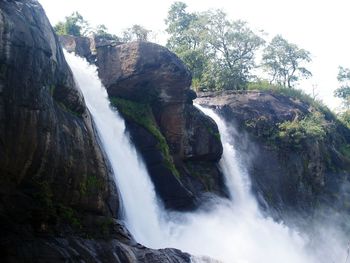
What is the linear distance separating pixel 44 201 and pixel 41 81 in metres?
2.95

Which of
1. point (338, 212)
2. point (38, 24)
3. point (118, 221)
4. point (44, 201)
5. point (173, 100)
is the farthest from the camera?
point (338, 212)

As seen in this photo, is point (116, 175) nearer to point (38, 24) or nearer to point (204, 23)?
point (38, 24)

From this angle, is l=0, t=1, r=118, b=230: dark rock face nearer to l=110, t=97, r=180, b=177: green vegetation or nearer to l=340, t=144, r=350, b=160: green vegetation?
l=110, t=97, r=180, b=177: green vegetation

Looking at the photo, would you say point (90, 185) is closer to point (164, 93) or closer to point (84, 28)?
point (164, 93)

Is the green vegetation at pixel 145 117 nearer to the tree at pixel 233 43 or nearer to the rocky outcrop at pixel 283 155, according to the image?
the rocky outcrop at pixel 283 155

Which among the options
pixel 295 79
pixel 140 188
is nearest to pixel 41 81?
pixel 140 188

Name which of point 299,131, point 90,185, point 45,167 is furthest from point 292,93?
point 45,167

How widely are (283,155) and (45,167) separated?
2026cm

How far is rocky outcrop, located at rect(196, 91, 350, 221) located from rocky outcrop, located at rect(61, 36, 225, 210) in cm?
458

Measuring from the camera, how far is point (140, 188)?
1861cm

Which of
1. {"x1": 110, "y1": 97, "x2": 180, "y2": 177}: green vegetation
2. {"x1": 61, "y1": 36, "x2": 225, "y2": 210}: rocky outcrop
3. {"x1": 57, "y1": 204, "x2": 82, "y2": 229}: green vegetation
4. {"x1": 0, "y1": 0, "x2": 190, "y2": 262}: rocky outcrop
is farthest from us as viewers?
{"x1": 61, "y1": 36, "x2": 225, "y2": 210}: rocky outcrop

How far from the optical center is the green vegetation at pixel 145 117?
70.2 ft

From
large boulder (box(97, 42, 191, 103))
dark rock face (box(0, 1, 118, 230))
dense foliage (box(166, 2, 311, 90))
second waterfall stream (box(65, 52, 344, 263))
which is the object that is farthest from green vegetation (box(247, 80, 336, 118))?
dark rock face (box(0, 1, 118, 230))

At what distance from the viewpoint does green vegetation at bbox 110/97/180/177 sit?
2139 cm
